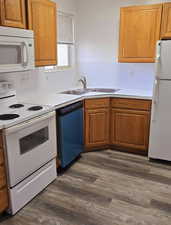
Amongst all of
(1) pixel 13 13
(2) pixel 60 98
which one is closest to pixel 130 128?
(2) pixel 60 98

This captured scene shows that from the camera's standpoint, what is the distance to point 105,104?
323cm

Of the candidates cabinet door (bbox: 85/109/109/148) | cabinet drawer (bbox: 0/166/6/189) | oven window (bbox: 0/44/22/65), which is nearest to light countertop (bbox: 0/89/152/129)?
cabinet door (bbox: 85/109/109/148)

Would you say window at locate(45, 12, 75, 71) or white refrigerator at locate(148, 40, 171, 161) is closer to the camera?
white refrigerator at locate(148, 40, 171, 161)

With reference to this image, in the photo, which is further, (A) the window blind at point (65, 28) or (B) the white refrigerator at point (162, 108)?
(A) the window blind at point (65, 28)

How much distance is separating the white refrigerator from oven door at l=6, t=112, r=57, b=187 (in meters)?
1.37

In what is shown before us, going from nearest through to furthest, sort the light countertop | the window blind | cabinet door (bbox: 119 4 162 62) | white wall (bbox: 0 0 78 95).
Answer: the light countertop
white wall (bbox: 0 0 78 95)
cabinet door (bbox: 119 4 162 62)
the window blind

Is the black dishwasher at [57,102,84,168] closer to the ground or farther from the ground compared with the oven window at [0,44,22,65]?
closer to the ground

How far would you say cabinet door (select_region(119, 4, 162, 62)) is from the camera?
2.92 m

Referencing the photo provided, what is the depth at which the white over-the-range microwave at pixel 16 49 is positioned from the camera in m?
2.00

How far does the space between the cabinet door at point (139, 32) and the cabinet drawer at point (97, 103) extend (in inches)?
27.4

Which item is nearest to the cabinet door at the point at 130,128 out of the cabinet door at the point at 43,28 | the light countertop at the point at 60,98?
the light countertop at the point at 60,98

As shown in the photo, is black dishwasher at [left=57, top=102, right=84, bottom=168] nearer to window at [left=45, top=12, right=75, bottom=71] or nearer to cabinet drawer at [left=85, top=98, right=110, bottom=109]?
cabinet drawer at [left=85, top=98, right=110, bottom=109]

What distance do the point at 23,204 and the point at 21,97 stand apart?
1324 mm

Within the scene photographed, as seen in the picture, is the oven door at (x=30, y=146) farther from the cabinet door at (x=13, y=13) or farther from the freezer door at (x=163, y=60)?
the freezer door at (x=163, y=60)
